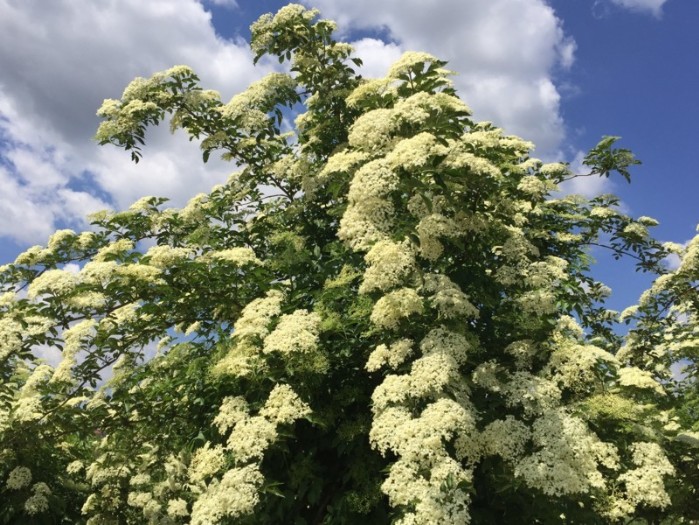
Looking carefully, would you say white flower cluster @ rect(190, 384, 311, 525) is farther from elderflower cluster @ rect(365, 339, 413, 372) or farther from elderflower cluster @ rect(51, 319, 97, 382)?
elderflower cluster @ rect(51, 319, 97, 382)

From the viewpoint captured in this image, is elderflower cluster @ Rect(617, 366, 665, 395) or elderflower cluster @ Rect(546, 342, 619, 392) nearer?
elderflower cluster @ Rect(546, 342, 619, 392)

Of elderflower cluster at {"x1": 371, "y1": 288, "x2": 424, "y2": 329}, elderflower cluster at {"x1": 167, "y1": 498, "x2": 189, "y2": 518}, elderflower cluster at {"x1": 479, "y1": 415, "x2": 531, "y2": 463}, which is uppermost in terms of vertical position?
elderflower cluster at {"x1": 371, "y1": 288, "x2": 424, "y2": 329}

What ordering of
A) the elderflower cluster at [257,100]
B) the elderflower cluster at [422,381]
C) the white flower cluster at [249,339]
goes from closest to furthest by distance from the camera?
the elderflower cluster at [422,381], the white flower cluster at [249,339], the elderflower cluster at [257,100]

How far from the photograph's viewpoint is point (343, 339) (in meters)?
5.12

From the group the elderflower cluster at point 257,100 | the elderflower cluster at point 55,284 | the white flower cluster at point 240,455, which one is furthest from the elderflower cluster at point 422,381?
the elderflower cluster at point 257,100

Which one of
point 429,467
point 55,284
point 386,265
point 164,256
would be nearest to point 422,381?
point 429,467

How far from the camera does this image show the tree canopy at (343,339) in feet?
13.2

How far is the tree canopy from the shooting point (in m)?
4.04

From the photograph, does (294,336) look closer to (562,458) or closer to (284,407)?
(284,407)

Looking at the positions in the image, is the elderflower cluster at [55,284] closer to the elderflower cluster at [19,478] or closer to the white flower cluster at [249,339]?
the white flower cluster at [249,339]

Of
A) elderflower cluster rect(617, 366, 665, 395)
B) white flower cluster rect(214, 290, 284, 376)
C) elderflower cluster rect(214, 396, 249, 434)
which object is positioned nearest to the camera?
elderflower cluster rect(214, 396, 249, 434)

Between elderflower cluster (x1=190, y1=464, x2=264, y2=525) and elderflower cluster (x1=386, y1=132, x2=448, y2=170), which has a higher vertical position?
elderflower cluster (x1=386, y1=132, x2=448, y2=170)

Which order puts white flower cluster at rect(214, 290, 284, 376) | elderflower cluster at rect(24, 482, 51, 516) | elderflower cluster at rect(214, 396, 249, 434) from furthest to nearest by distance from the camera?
elderflower cluster at rect(24, 482, 51, 516)
white flower cluster at rect(214, 290, 284, 376)
elderflower cluster at rect(214, 396, 249, 434)

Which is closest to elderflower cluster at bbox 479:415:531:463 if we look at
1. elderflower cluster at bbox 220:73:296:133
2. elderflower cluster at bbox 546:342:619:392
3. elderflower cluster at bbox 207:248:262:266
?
elderflower cluster at bbox 546:342:619:392
